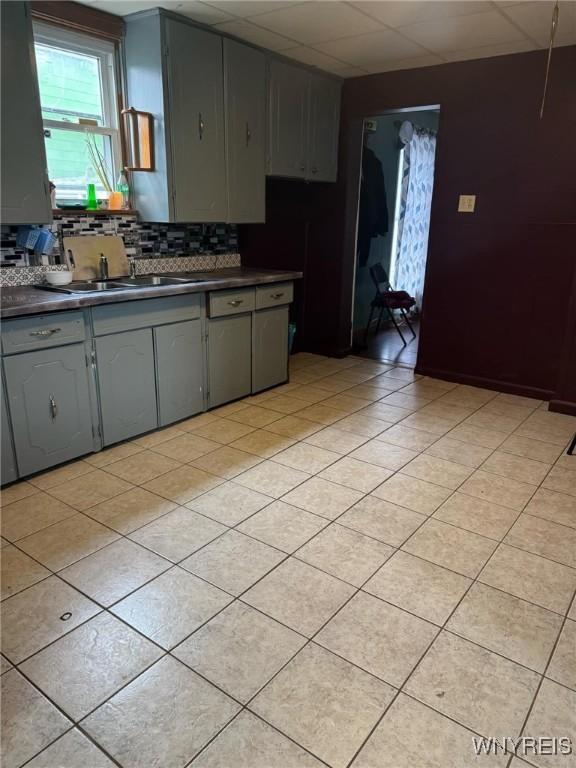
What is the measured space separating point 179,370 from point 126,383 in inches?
15.3

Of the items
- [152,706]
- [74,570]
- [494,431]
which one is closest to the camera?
[152,706]

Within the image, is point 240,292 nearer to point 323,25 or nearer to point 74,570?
point 323,25

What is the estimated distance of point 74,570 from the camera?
199 cm

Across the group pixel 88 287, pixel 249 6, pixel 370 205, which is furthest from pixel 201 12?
pixel 370 205

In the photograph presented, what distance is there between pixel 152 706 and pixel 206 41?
11.3ft

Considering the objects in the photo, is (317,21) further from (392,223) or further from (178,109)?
(392,223)

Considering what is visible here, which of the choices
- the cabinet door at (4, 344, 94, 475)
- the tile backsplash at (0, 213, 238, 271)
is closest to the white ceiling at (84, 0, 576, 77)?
the tile backsplash at (0, 213, 238, 271)

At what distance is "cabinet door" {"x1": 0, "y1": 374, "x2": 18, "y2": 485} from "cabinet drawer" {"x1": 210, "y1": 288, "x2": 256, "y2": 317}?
4.48ft

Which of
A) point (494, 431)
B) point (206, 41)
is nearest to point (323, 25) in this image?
point (206, 41)

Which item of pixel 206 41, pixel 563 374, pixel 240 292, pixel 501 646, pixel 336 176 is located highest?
pixel 206 41

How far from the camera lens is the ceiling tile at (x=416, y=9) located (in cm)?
280

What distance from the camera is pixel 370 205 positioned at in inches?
205

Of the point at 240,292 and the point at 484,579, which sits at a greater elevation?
the point at 240,292

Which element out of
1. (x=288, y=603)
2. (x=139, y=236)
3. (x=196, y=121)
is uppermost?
(x=196, y=121)
